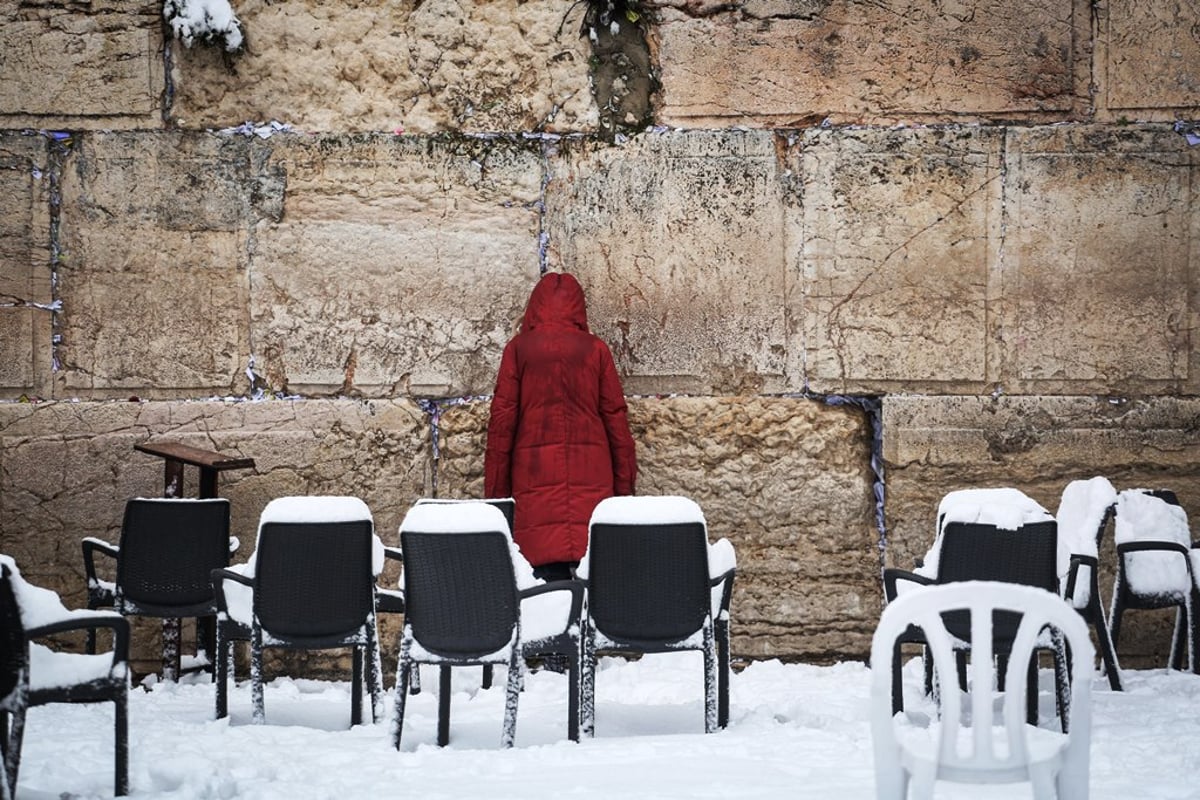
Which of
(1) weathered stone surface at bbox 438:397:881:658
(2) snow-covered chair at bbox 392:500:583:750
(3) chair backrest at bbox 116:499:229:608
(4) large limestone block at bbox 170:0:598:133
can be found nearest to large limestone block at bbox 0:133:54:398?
(4) large limestone block at bbox 170:0:598:133

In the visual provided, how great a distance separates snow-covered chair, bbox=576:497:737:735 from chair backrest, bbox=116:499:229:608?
1.93 metres

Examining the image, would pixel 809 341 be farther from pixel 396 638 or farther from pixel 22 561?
pixel 22 561

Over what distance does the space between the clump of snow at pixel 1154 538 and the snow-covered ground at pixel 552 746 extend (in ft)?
1.36

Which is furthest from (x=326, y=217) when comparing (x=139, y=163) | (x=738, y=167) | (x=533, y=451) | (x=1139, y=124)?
(x=1139, y=124)

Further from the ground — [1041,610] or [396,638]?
[1041,610]

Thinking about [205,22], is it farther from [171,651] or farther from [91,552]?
[171,651]

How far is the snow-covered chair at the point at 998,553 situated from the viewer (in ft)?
16.9

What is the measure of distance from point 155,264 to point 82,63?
109 centimetres

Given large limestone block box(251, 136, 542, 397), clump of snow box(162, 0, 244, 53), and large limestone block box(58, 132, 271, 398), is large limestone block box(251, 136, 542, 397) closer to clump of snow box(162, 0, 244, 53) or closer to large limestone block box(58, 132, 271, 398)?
large limestone block box(58, 132, 271, 398)

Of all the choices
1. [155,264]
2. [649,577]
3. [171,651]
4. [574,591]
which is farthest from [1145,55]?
[171,651]

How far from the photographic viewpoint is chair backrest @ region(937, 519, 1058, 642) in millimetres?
5152

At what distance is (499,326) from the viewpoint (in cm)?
722

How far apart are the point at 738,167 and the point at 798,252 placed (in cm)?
54

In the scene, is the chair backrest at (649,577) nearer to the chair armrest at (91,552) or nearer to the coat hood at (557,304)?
the coat hood at (557,304)
